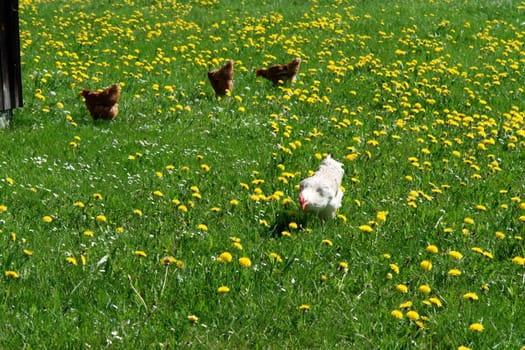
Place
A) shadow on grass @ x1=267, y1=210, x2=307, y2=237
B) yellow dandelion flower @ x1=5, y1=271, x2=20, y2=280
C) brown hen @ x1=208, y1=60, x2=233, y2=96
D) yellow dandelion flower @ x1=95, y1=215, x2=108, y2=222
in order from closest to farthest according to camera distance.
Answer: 1. yellow dandelion flower @ x1=5, y1=271, x2=20, y2=280
2. yellow dandelion flower @ x1=95, y1=215, x2=108, y2=222
3. shadow on grass @ x1=267, y1=210, x2=307, y2=237
4. brown hen @ x1=208, y1=60, x2=233, y2=96

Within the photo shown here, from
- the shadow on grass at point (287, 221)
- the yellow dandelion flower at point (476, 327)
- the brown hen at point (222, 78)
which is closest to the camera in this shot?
the yellow dandelion flower at point (476, 327)

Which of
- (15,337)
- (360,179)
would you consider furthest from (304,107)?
(15,337)

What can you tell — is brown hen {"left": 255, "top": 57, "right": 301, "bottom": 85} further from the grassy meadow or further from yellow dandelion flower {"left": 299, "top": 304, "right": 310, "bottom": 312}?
yellow dandelion flower {"left": 299, "top": 304, "right": 310, "bottom": 312}

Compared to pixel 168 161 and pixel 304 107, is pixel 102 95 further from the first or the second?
pixel 304 107

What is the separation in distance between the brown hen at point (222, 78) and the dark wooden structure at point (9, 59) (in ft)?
9.22

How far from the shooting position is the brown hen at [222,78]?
9.92 m

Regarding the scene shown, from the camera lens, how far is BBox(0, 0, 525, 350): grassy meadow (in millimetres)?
4258

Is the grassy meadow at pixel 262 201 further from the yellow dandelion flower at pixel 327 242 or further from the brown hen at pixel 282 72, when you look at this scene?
the brown hen at pixel 282 72

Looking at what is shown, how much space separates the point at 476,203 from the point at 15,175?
469cm

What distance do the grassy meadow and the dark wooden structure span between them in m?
0.34

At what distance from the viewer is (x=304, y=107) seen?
9898mm

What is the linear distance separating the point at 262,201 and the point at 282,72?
4.80m

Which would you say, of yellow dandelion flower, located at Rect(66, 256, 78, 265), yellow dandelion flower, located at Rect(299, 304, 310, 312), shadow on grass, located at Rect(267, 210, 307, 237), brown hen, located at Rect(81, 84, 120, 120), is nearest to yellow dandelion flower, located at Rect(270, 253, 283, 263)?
yellow dandelion flower, located at Rect(299, 304, 310, 312)

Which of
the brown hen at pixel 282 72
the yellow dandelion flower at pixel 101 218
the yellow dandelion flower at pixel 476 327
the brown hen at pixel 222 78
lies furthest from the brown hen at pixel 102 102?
the yellow dandelion flower at pixel 476 327
